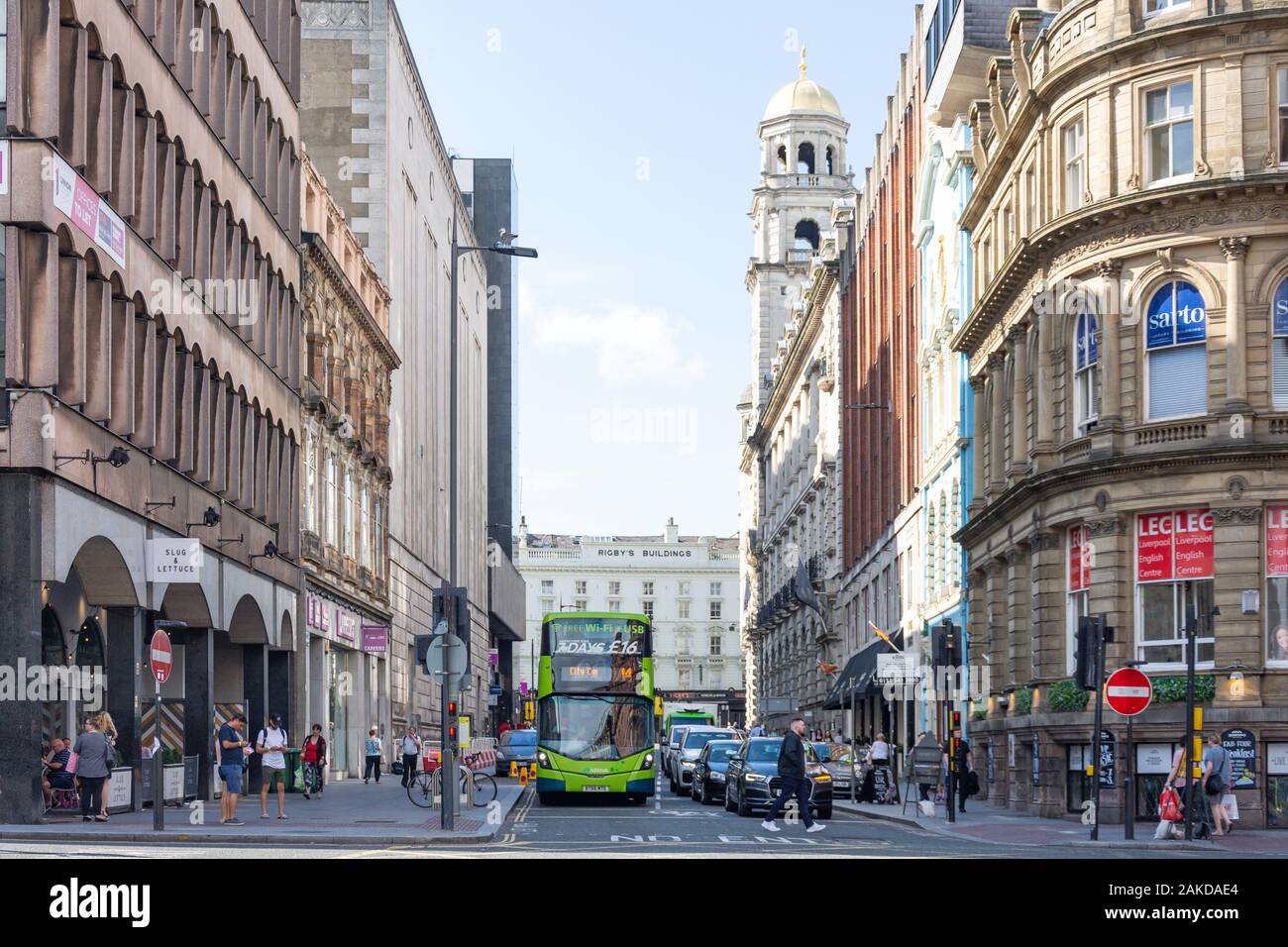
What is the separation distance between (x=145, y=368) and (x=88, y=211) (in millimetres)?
4369

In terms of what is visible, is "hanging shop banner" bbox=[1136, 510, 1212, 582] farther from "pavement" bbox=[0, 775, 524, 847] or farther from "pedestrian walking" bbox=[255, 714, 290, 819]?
"pedestrian walking" bbox=[255, 714, 290, 819]

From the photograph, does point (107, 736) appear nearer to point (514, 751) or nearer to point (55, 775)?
point (55, 775)

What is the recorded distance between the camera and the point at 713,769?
44.5 metres

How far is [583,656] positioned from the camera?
4288cm

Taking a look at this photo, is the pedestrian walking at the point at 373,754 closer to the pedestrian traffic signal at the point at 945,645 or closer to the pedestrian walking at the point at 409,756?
the pedestrian walking at the point at 409,756

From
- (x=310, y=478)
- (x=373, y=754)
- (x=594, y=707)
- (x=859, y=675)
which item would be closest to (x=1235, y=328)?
(x=594, y=707)

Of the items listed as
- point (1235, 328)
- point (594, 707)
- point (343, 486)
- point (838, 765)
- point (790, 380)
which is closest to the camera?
point (1235, 328)

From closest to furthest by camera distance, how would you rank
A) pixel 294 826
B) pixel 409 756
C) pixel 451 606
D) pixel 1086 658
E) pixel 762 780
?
pixel 1086 658 < pixel 294 826 < pixel 451 606 < pixel 762 780 < pixel 409 756

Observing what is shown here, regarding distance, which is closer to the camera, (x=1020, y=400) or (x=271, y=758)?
(x=271, y=758)

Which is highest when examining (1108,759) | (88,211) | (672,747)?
(88,211)

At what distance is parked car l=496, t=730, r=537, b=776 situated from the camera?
6241 centimetres

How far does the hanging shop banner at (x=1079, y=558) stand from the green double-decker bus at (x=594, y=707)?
9.85 meters

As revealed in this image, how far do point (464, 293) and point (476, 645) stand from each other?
19010 mm

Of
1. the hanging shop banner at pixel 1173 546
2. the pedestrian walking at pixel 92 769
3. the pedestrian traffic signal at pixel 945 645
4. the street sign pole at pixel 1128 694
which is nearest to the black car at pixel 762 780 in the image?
the pedestrian traffic signal at pixel 945 645
